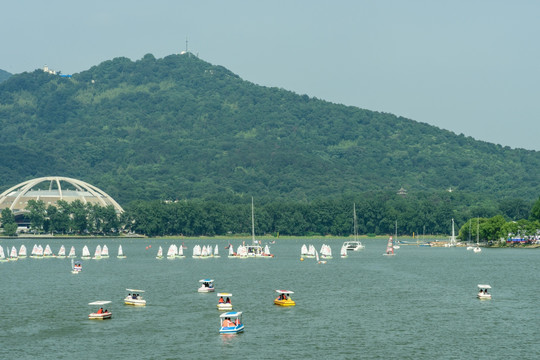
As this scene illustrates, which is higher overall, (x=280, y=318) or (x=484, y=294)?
(x=484, y=294)

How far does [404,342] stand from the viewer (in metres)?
87.3

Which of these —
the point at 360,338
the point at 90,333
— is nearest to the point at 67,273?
the point at 90,333

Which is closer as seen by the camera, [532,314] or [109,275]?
[532,314]

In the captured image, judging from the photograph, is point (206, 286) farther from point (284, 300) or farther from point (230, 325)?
point (230, 325)

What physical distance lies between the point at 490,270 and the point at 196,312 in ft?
302

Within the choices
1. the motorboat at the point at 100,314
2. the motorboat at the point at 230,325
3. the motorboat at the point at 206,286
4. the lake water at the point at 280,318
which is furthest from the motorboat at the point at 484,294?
the motorboat at the point at 100,314

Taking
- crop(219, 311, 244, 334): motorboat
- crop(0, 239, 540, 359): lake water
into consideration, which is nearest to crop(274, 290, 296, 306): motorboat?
crop(0, 239, 540, 359): lake water

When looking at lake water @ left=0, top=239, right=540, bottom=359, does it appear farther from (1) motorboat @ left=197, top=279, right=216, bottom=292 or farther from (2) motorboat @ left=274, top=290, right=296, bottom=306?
(1) motorboat @ left=197, top=279, right=216, bottom=292

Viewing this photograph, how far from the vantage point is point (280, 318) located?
10150 cm

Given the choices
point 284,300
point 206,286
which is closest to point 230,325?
point 284,300

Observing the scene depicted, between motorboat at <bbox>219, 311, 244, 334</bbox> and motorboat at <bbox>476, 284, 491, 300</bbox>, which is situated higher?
motorboat at <bbox>476, 284, 491, 300</bbox>

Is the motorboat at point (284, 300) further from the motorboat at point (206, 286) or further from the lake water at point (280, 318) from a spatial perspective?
the motorboat at point (206, 286)

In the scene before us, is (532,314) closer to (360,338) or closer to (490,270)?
(360,338)

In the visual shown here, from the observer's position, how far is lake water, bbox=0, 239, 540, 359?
272 ft
